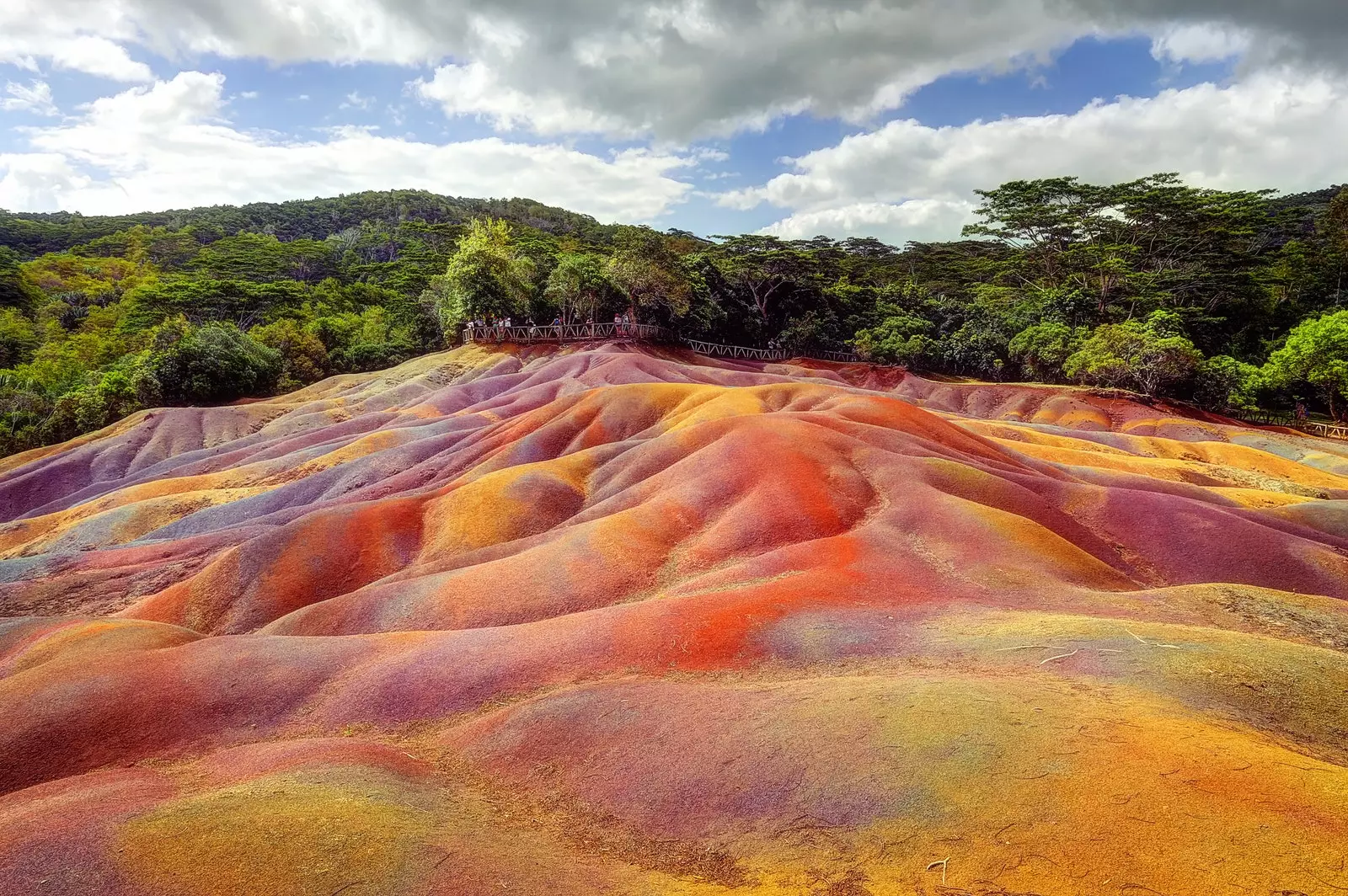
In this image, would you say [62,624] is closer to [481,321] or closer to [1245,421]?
[481,321]

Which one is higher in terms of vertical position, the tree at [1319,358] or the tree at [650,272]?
the tree at [650,272]

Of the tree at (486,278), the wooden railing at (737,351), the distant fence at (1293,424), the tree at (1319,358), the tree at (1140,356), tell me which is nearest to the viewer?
the tree at (1319,358)

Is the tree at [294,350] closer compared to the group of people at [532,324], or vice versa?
the tree at [294,350]

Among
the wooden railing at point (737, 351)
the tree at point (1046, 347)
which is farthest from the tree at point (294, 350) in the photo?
the tree at point (1046, 347)

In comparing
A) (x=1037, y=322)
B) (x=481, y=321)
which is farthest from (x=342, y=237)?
(x=1037, y=322)

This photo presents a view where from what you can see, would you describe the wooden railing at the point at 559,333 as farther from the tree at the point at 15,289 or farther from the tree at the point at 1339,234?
the tree at the point at 1339,234

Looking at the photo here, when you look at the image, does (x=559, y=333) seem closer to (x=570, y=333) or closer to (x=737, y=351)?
(x=570, y=333)

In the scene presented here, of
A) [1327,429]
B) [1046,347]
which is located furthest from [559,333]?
[1327,429]
